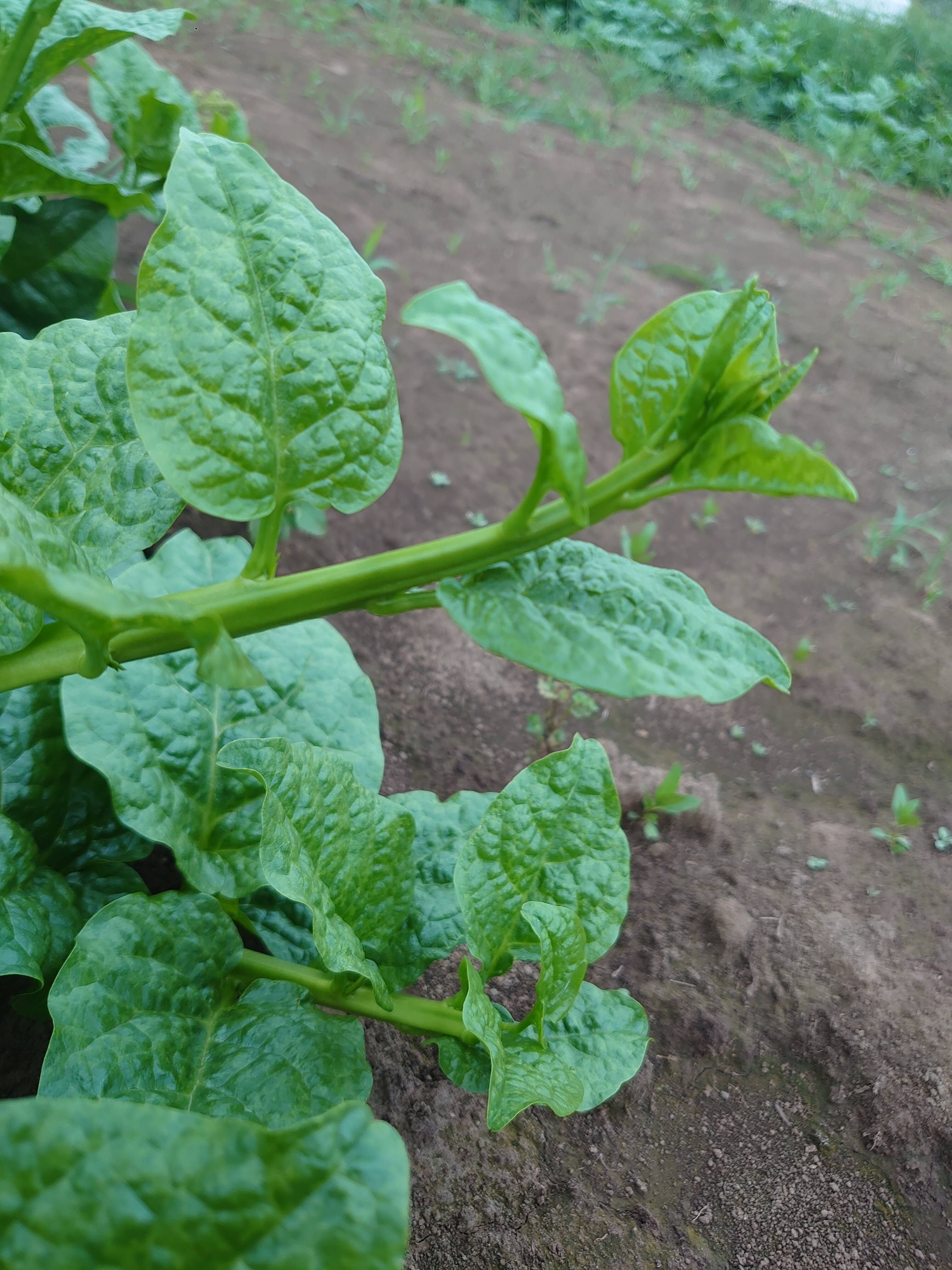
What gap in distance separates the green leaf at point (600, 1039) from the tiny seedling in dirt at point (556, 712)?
29.4 inches

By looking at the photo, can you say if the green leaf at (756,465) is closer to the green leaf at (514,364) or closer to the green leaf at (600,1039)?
the green leaf at (514,364)

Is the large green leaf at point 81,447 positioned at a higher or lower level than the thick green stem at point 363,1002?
higher

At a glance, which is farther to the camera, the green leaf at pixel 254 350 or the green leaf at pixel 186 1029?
the green leaf at pixel 186 1029

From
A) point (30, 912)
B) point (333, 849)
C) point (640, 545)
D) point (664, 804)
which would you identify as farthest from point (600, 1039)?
point (640, 545)

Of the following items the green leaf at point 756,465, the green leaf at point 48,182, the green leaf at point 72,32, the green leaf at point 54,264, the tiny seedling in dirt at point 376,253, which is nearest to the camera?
the green leaf at point 756,465

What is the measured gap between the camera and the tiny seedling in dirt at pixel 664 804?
1584mm

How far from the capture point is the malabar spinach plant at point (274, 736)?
0.46 metres

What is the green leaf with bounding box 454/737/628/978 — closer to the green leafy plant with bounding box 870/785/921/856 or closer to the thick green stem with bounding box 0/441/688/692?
the thick green stem with bounding box 0/441/688/692

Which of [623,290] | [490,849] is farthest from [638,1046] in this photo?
[623,290]

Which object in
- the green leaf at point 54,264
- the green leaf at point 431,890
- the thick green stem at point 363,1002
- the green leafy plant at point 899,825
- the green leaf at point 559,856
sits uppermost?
the green leaf at point 54,264

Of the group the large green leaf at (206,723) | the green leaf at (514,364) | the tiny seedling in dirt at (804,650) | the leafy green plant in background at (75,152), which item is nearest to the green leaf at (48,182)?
the leafy green plant in background at (75,152)

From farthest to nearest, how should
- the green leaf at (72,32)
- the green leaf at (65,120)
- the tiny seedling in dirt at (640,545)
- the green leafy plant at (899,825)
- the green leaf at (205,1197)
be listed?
the tiny seedling in dirt at (640,545), the green leafy plant at (899,825), the green leaf at (65,120), the green leaf at (72,32), the green leaf at (205,1197)

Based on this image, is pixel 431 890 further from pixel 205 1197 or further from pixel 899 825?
pixel 899 825

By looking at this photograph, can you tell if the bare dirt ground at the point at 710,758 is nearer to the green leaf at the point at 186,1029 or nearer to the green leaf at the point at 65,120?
the green leaf at the point at 186,1029
